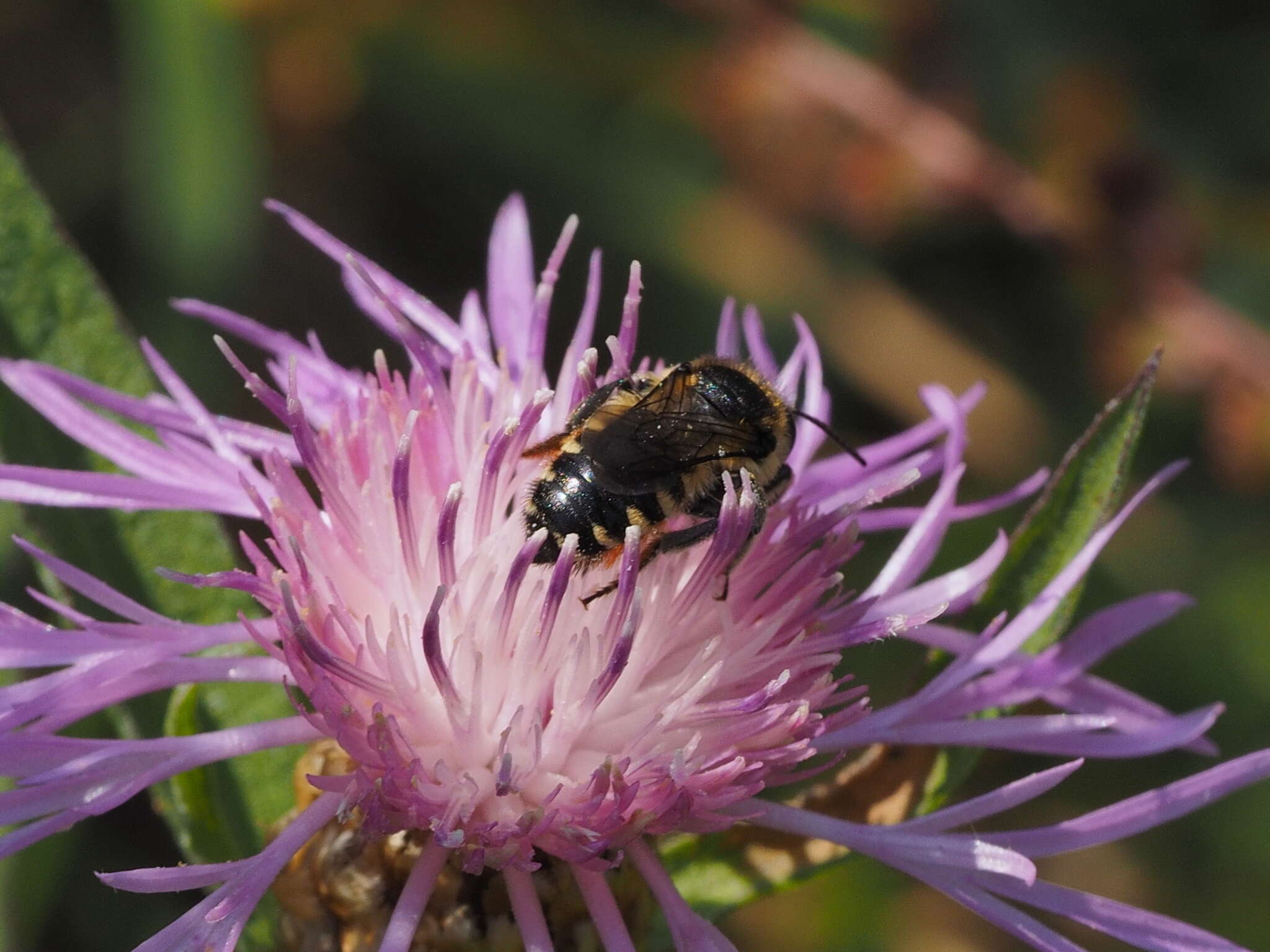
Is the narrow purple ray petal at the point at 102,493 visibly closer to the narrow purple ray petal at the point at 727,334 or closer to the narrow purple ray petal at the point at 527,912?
the narrow purple ray petal at the point at 527,912

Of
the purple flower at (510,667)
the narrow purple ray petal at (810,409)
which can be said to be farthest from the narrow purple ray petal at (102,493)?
the narrow purple ray petal at (810,409)

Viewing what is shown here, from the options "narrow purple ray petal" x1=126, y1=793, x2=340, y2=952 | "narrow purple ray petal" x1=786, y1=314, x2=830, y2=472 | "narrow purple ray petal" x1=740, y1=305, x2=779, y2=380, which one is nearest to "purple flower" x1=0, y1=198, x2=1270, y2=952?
"narrow purple ray petal" x1=126, y1=793, x2=340, y2=952

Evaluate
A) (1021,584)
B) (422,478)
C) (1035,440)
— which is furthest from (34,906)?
(1035,440)

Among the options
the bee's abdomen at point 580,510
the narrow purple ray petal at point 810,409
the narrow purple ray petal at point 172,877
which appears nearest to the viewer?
the narrow purple ray petal at point 172,877

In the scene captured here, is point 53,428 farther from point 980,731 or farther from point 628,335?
point 980,731

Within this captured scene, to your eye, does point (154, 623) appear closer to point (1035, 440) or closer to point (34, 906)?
point (34, 906)

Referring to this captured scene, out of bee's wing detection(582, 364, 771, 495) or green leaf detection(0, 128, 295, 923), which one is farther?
green leaf detection(0, 128, 295, 923)

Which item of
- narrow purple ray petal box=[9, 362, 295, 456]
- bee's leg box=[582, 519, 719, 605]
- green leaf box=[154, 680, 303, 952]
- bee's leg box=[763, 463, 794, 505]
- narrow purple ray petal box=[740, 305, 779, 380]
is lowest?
green leaf box=[154, 680, 303, 952]

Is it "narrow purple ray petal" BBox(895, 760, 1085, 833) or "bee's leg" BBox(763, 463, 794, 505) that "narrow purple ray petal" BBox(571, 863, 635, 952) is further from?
"bee's leg" BBox(763, 463, 794, 505)
